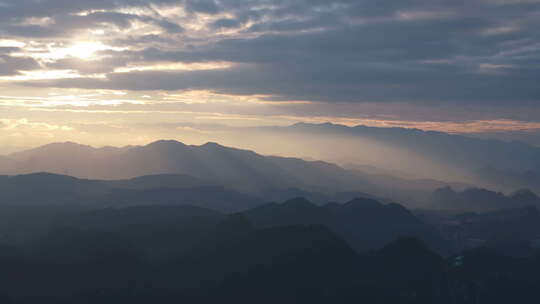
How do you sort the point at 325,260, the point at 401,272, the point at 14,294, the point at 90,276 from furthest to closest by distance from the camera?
the point at 401,272
the point at 325,260
the point at 90,276
the point at 14,294

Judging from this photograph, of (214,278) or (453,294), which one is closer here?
(214,278)

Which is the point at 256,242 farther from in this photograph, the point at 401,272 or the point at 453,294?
the point at 453,294

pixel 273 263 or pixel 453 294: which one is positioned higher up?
pixel 273 263

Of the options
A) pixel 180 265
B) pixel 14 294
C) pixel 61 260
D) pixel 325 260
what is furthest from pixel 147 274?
pixel 325 260

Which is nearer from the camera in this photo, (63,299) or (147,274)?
(63,299)

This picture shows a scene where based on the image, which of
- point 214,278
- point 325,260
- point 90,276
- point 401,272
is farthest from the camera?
point 401,272

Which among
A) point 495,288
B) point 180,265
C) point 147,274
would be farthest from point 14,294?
point 495,288

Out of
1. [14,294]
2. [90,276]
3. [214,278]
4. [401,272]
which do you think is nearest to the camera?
[14,294]

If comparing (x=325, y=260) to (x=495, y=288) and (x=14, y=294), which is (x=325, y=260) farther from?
(x=14, y=294)

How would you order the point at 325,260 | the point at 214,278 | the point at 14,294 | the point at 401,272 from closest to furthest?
the point at 14,294
the point at 214,278
the point at 325,260
the point at 401,272
